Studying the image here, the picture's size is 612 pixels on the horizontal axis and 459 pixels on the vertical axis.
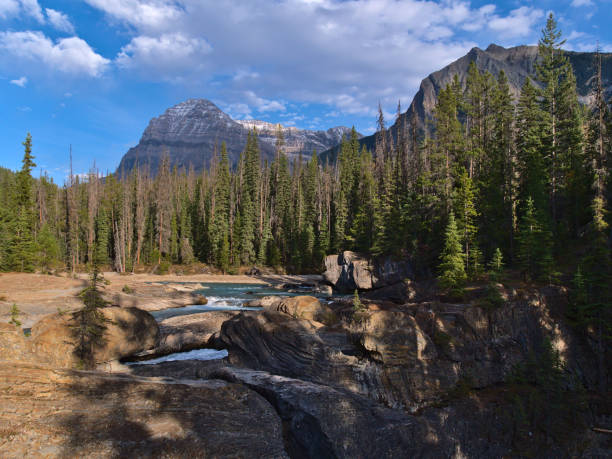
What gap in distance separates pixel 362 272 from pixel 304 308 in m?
26.3

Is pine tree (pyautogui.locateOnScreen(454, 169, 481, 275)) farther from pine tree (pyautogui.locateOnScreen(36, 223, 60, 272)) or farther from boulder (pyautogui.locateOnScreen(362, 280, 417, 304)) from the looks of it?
pine tree (pyautogui.locateOnScreen(36, 223, 60, 272))

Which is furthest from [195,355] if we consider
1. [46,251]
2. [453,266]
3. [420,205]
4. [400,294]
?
[46,251]

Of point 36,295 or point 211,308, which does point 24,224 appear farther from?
point 211,308

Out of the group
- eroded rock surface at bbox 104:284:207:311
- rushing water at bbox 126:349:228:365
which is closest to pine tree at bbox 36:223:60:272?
eroded rock surface at bbox 104:284:207:311

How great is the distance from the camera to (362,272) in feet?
135

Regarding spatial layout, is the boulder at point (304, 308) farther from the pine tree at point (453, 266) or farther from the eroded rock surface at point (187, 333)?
the pine tree at point (453, 266)

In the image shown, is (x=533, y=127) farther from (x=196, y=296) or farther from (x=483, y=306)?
(x=196, y=296)

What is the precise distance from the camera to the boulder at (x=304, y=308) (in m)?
15.3

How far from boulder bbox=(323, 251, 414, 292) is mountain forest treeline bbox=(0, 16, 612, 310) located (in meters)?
1.80

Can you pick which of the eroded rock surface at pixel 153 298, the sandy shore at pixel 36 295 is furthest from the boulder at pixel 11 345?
the eroded rock surface at pixel 153 298

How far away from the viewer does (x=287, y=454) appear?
6031 millimetres

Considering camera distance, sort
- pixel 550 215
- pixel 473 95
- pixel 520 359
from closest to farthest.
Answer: pixel 520 359 → pixel 550 215 → pixel 473 95

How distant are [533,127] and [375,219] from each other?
1895 cm

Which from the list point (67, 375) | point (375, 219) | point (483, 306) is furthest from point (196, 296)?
point (67, 375)
